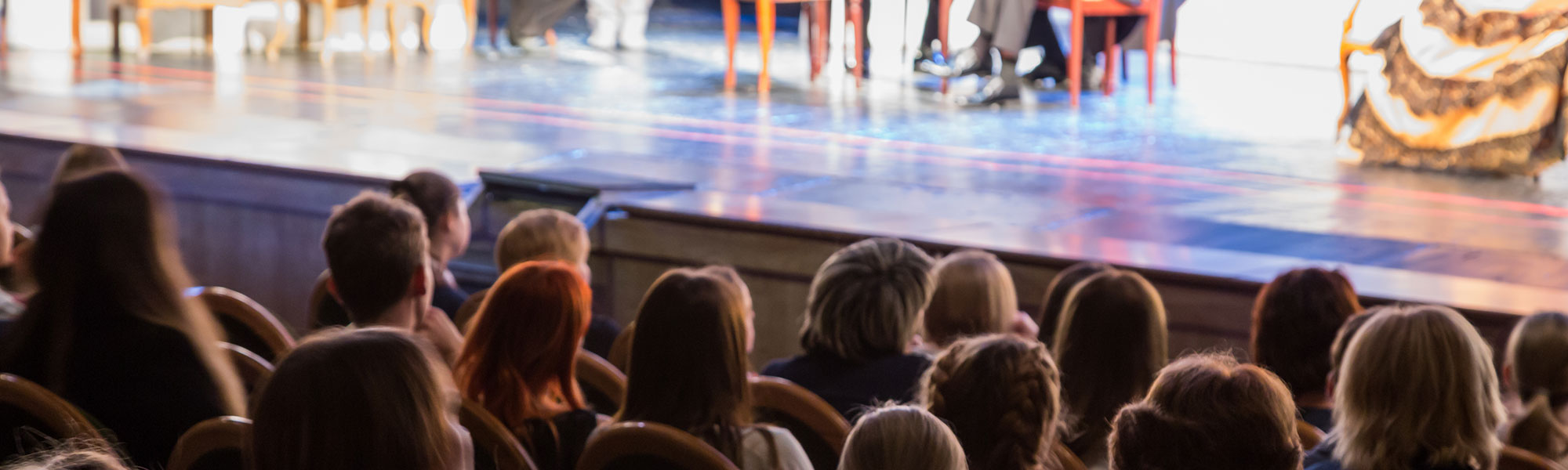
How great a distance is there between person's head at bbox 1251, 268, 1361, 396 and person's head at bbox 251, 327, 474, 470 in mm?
1387

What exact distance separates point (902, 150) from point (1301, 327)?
2999 millimetres

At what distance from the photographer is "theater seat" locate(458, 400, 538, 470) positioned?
176 cm

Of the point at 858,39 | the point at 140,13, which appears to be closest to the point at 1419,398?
the point at 858,39

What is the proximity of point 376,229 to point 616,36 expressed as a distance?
676 centimetres

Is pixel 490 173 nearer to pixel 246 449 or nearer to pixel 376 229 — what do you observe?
pixel 376 229

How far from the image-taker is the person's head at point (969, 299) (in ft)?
7.69

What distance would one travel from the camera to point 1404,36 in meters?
4.93

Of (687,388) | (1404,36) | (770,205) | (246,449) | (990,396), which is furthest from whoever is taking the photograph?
(1404,36)

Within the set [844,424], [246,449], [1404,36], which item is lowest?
[844,424]

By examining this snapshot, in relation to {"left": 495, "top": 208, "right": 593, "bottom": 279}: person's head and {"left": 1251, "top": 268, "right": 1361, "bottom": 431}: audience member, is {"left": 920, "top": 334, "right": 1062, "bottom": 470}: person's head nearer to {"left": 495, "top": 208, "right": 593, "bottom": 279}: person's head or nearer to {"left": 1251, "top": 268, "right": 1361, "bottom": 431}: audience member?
{"left": 1251, "top": 268, "right": 1361, "bottom": 431}: audience member

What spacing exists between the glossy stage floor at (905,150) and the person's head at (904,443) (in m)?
1.94

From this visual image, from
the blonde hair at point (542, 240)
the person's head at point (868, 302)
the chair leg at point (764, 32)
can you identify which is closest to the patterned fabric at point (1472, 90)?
the chair leg at point (764, 32)

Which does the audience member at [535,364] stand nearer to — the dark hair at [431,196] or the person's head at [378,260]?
the person's head at [378,260]

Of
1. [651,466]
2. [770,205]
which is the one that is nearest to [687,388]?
[651,466]
